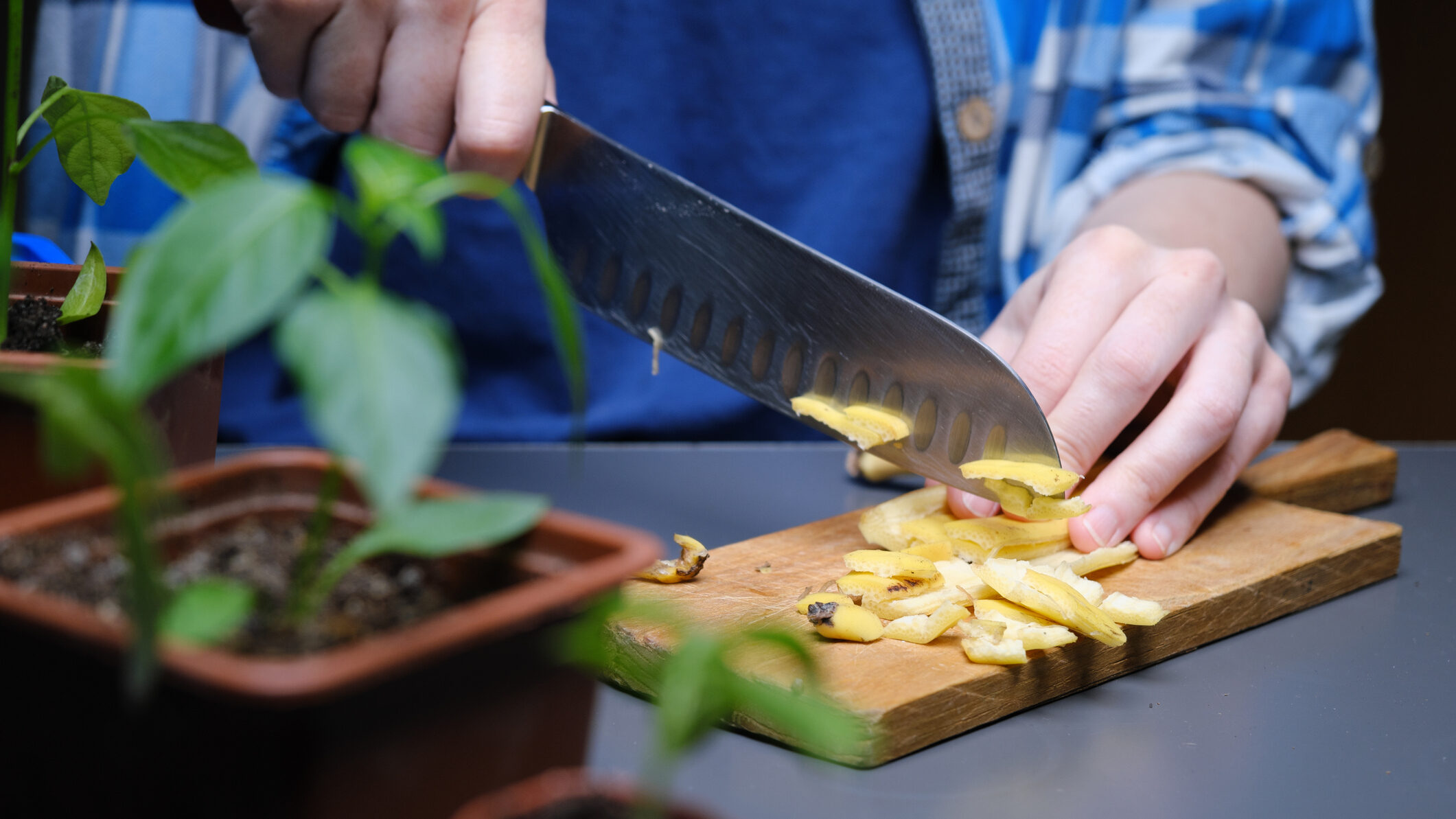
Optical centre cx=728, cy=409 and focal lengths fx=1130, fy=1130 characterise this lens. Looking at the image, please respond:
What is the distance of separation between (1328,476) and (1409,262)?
2111mm

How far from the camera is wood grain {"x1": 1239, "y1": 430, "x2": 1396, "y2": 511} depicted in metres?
1.16

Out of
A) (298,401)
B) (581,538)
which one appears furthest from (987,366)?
(298,401)

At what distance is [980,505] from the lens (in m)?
0.93

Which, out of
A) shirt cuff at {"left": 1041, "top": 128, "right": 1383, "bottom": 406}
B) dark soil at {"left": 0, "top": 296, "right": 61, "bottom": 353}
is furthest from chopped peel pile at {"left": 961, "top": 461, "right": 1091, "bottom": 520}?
shirt cuff at {"left": 1041, "top": 128, "right": 1383, "bottom": 406}

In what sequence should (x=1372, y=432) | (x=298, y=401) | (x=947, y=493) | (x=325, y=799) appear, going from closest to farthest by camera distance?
(x=325, y=799) < (x=947, y=493) < (x=298, y=401) < (x=1372, y=432)

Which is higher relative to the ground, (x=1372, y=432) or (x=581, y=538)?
(x=581, y=538)

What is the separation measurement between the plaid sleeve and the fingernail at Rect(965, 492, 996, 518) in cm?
69

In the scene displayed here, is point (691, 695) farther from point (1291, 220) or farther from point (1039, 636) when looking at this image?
point (1291, 220)

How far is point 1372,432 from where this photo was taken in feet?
9.77

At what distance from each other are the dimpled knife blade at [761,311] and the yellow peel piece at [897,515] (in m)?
0.05

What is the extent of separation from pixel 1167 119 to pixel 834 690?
1.15 metres

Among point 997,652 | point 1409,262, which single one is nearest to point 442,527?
point 997,652

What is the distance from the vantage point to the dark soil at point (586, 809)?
0.34m

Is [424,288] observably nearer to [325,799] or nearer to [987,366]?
[987,366]
